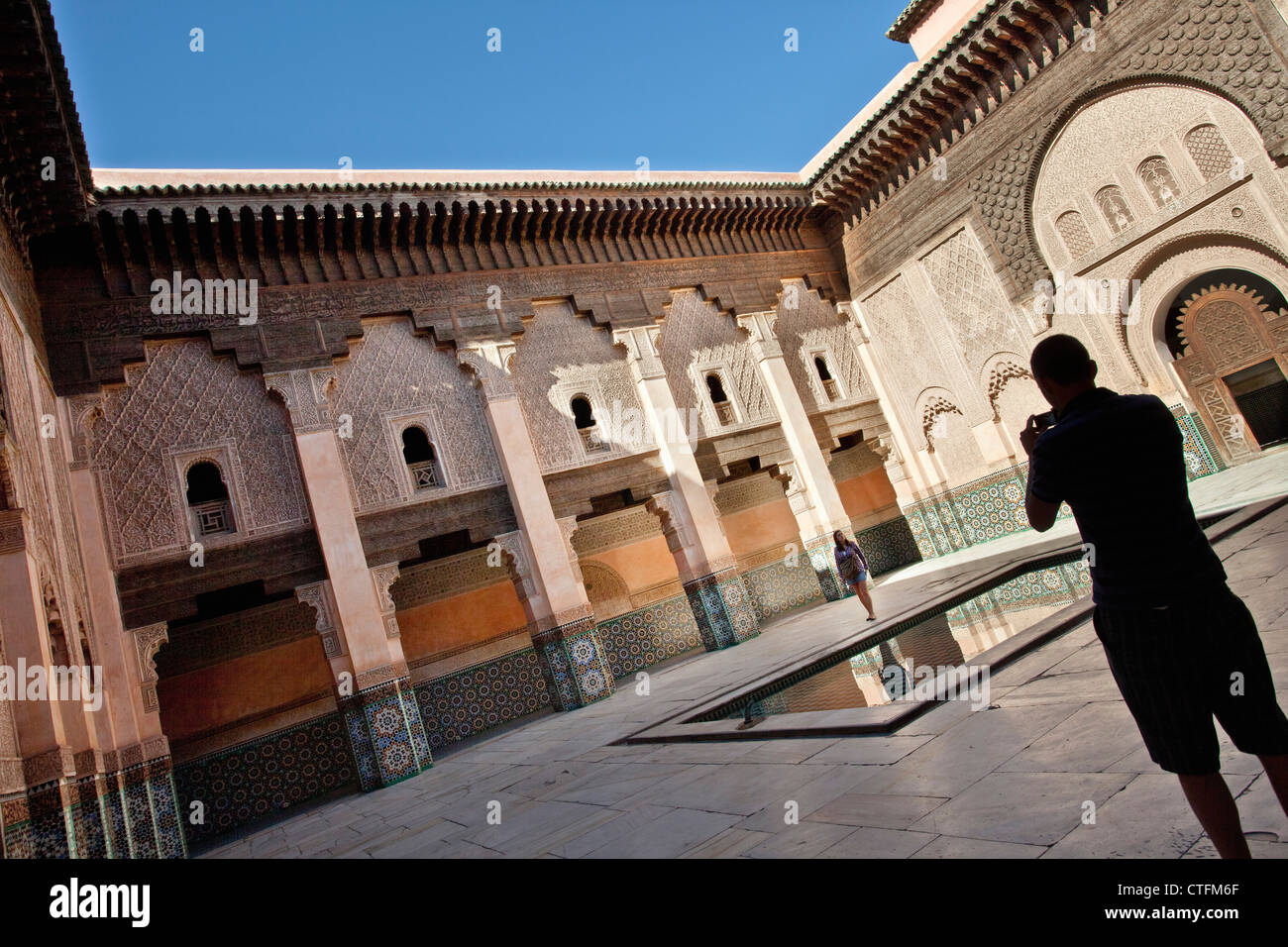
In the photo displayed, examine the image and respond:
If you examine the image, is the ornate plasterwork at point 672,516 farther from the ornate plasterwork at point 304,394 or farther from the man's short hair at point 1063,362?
the man's short hair at point 1063,362

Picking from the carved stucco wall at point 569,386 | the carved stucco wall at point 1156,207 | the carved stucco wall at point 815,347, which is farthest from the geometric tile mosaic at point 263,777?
the carved stucco wall at point 1156,207

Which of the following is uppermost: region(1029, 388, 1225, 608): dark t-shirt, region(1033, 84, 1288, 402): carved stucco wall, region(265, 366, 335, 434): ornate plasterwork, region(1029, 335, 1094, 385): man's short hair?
region(265, 366, 335, 434): ornate plasterwork

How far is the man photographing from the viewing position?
1276 mm

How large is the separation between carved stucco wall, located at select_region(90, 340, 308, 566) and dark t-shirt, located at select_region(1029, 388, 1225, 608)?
756 centimetres

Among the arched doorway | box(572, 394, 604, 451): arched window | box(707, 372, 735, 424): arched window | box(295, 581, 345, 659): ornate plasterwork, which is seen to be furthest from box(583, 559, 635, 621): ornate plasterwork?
the arched doorway

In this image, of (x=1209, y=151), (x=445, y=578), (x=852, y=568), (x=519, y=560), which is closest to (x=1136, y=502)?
(x=852, y=568)

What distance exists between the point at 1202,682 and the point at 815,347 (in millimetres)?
10554

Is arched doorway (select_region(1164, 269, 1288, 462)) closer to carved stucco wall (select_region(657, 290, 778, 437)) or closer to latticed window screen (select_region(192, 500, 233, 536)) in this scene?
carved stucco wall (select_region(657, 290, 778, 437))

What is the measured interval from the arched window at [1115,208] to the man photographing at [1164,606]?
29.0 ft

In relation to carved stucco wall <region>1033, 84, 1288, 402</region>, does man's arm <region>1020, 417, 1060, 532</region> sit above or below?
below

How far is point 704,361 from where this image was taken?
1059 cm

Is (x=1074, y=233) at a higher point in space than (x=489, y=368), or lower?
lower

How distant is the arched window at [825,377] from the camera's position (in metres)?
11.5

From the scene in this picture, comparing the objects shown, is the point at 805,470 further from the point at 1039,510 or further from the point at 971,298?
the point at 1039,510
